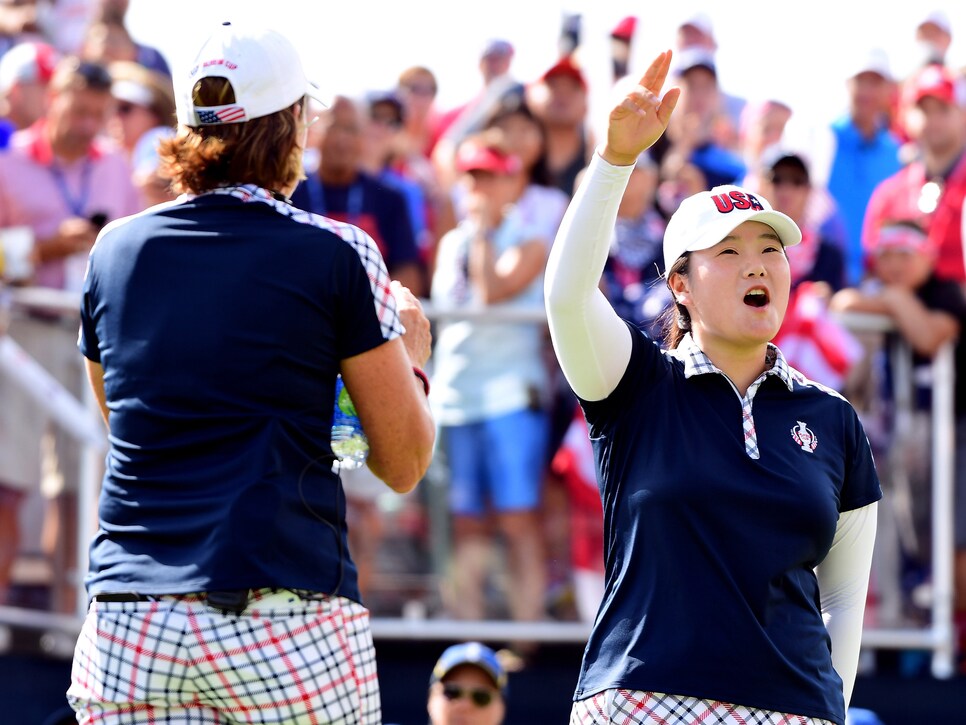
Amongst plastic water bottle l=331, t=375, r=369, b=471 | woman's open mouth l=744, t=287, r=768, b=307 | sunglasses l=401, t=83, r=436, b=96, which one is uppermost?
sunglasses l=401, t=83, r=436, b=96

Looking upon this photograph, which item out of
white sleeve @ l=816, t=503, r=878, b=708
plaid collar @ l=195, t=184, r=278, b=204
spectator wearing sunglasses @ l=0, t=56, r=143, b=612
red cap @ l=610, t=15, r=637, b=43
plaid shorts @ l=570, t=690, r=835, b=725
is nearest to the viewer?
plaid collar @ l=195, t=184, r=278, b=204

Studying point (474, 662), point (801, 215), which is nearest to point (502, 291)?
point (801, 215)

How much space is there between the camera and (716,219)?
365cm

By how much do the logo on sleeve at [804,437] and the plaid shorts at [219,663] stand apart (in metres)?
1.19

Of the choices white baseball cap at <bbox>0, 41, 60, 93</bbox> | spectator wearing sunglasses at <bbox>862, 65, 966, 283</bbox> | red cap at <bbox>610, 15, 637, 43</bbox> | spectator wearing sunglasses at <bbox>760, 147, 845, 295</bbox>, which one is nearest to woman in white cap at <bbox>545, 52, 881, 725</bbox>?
spectator wearing sunglasses at <bbox>760, 147, 845, 295</bbox>

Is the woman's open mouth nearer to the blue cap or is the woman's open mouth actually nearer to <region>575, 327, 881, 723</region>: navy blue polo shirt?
<region>575, 327, 881, 723</region>: navy blue polo shirt

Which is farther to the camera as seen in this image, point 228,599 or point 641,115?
point 641,115

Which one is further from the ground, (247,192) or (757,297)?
(247,192)

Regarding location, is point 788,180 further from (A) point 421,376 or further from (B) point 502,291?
(A) point 421,376

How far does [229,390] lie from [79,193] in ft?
16.5

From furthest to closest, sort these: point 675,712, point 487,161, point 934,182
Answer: point 934,182 → point 487,161 → point 675,712

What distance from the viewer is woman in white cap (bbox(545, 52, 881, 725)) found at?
3355 mm

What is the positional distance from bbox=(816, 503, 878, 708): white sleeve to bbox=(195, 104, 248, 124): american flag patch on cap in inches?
67.2

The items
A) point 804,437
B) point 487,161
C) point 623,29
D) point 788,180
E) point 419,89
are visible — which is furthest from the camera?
point 419,89
